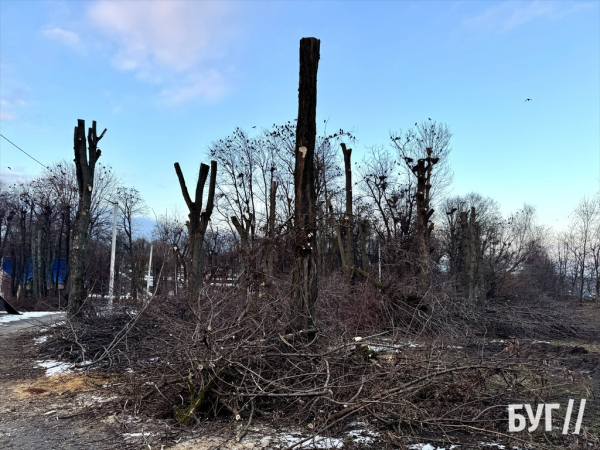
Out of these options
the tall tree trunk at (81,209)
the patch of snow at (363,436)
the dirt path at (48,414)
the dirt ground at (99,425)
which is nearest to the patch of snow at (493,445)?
the dirt ground at (99,425)

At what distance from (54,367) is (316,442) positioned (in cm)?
554

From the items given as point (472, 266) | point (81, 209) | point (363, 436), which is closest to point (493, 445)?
point (363, 436)

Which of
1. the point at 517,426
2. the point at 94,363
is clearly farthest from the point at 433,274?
the point at 94,363

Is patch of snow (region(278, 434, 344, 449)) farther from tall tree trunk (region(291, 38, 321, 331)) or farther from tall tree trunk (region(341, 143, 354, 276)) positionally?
tall tree trunk (region(341, 143, 354, 276))

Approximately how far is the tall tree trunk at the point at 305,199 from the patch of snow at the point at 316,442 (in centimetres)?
201

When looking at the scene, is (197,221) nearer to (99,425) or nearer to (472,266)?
(99,425)

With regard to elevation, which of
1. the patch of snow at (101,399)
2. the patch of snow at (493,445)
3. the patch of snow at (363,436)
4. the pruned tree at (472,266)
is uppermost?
the pruned tree at (472,266)

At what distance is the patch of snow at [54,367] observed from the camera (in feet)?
24.1

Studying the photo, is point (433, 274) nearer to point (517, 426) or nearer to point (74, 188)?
point (517, 426)

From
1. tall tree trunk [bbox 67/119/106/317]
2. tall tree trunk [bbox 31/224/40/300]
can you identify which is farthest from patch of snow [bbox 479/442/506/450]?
tall tree trunk [bbox 31/224/40/300]

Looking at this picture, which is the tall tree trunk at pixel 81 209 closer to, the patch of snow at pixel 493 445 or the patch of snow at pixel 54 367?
the patch of snow at pixel 54 367

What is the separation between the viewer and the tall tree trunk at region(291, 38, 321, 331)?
647cm

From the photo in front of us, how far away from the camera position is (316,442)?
4105mm

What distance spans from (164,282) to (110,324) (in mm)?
2145
